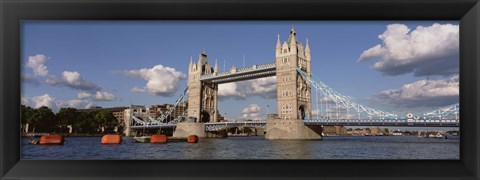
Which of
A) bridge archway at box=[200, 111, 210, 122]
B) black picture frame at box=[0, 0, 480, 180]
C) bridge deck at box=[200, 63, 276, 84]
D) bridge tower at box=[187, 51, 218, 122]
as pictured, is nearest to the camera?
black picture frame at box=[0, 0, 480, 180]

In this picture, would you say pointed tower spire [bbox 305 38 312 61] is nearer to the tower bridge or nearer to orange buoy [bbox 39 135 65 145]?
the tower bridge

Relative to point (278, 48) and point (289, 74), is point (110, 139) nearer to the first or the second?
point (289, 74)

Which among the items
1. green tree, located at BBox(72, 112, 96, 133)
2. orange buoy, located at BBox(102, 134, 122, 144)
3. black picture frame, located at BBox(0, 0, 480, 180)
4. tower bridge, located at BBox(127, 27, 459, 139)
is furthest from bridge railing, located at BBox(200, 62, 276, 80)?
black picture frame, located at BBox(0, 0, 480, 180)

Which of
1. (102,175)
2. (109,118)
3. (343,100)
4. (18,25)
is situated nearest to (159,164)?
(102,175)

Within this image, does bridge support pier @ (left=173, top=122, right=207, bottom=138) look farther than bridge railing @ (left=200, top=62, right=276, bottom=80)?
Yes

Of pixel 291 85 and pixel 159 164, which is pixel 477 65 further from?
pixel 291 85
